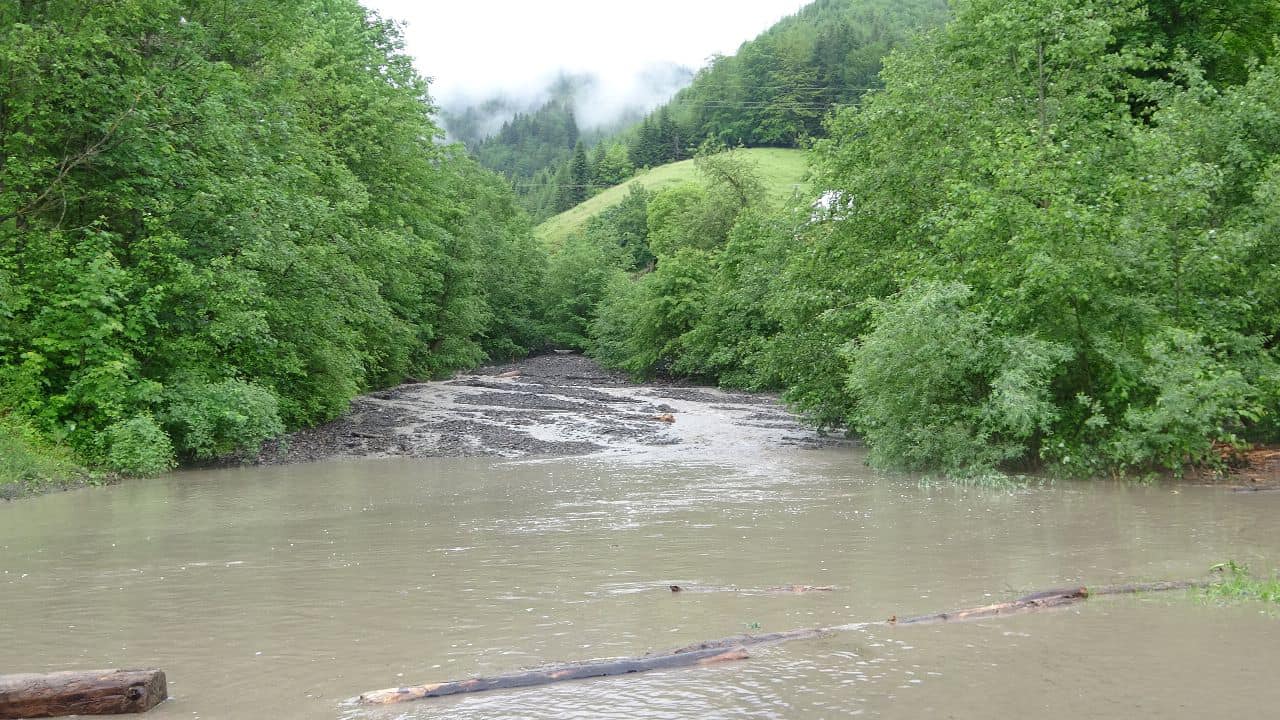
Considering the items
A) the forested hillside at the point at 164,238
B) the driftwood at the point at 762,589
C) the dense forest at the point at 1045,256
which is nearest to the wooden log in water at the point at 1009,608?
the driftwood at the point at 762,589

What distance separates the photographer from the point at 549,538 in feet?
37.8

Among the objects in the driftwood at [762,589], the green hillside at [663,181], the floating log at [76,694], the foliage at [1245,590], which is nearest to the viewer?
A: the floating log at [76,694]

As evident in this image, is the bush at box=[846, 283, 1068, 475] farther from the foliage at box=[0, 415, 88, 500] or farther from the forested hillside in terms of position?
the foliage at box=[0, 415, 88, 500]

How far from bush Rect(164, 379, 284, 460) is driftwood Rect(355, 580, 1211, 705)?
15.5m

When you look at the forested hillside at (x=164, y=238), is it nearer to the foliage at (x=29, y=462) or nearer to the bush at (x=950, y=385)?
the foliage at (x=29, y=462)

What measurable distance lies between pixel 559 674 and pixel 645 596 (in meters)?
2.40

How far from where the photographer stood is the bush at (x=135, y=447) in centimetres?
1825

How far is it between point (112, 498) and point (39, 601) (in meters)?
8.35

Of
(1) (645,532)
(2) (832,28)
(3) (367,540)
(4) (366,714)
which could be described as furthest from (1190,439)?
(2) (832,28)

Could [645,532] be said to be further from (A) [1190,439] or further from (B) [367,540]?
(A) [1190,439]

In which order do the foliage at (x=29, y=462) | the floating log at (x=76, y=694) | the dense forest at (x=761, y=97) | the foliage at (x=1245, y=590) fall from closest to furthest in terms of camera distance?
the floating log at (x=76, y=694), the foliage at (x=1245, y=590), the foliage at (x=29, y=462), the dense forest at (x=761, y=97)

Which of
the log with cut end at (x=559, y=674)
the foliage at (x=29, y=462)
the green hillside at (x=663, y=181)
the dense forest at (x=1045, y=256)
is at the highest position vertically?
the green hillside at (x=663, y=181)

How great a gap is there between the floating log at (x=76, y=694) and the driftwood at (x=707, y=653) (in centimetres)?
120

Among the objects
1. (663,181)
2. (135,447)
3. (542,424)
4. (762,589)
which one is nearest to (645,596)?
(762,589)
